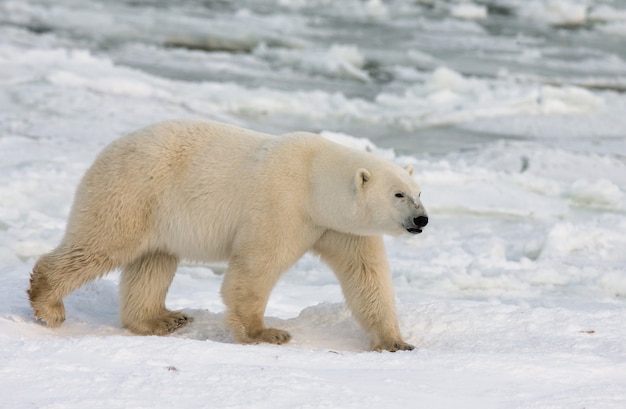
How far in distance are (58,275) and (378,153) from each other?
519 centimetres

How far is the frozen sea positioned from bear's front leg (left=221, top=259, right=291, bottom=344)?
0.15 metres

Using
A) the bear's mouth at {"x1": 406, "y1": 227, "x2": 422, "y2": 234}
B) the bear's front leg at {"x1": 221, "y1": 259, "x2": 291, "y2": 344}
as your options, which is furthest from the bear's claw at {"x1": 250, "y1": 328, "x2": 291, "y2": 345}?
the bear's mouth at {"x1": 406, "y1": 227, "x2": 422, "y2": 234}

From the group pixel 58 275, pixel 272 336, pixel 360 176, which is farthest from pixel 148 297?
pixel 360 176

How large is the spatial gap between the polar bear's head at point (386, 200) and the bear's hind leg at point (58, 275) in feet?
3.82

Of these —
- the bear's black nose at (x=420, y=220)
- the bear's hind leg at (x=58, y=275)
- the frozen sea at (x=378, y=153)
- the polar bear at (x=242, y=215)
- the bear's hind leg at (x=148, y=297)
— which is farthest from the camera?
the bear's hind leg at (x=148, y=297)

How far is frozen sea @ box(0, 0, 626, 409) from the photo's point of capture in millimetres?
3016

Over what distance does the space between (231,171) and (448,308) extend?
1.17 m

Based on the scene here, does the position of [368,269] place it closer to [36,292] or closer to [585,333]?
[585,333]

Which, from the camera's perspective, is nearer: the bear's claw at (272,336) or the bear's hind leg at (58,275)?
the bear's claw at (272,336)

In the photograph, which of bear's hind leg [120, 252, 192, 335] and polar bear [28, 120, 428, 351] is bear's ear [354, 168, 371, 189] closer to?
polar bear [28, 120, 428, 351]

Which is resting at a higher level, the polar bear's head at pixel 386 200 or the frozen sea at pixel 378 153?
the polar bear's head at pixel 386 200

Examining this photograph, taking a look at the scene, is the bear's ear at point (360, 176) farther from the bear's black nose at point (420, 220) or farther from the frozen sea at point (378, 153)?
the frozen sea at point (378, 153)

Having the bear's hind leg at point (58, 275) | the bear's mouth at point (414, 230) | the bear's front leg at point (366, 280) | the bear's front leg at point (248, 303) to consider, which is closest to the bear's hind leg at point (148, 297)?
the bear's hind leg at point (58, 275)

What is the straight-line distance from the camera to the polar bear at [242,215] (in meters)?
3.96
